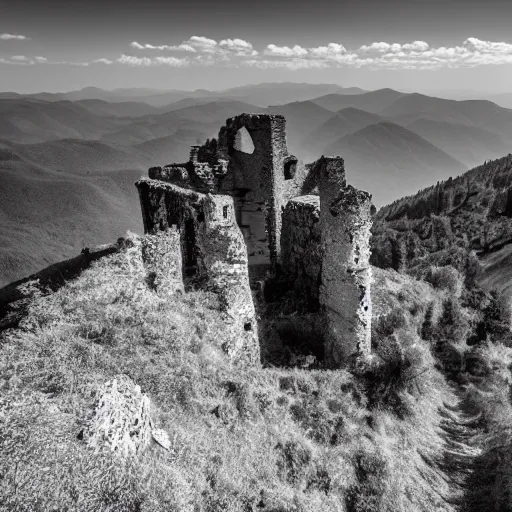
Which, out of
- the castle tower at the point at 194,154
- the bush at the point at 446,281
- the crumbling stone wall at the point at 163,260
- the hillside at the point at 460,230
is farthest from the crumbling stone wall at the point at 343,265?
the hillside at the point at 460,230

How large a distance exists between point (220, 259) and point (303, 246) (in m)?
7.47

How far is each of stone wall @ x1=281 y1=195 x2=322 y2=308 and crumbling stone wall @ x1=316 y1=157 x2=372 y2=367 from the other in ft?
10.3

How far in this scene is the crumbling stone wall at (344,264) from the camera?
505 inches

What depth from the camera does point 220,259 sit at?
12.1 meters

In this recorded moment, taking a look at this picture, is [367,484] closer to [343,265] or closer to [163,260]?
[343,265]

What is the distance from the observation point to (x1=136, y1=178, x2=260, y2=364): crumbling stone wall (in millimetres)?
12039

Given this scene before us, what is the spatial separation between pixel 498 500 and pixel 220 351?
7.74 metres

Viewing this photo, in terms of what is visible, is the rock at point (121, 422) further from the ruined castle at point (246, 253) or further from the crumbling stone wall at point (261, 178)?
the crumbling stone wall at point (261, 178)

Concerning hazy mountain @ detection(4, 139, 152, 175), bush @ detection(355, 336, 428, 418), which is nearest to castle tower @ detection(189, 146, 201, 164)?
bush @ detection(355, 336, 428, 418)

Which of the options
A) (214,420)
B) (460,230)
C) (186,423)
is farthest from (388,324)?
(460,230)

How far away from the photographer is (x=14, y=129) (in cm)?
18488

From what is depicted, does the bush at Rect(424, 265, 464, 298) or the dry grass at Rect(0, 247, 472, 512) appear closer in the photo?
the dry grass at Rect(0, 247, 472, 512)

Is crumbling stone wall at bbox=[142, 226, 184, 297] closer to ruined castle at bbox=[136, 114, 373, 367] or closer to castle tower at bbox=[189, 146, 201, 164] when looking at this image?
ruined castle at bbox=[136, 114, 373, 367]

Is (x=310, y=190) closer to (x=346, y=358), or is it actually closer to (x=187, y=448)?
(x=346, y=358)
